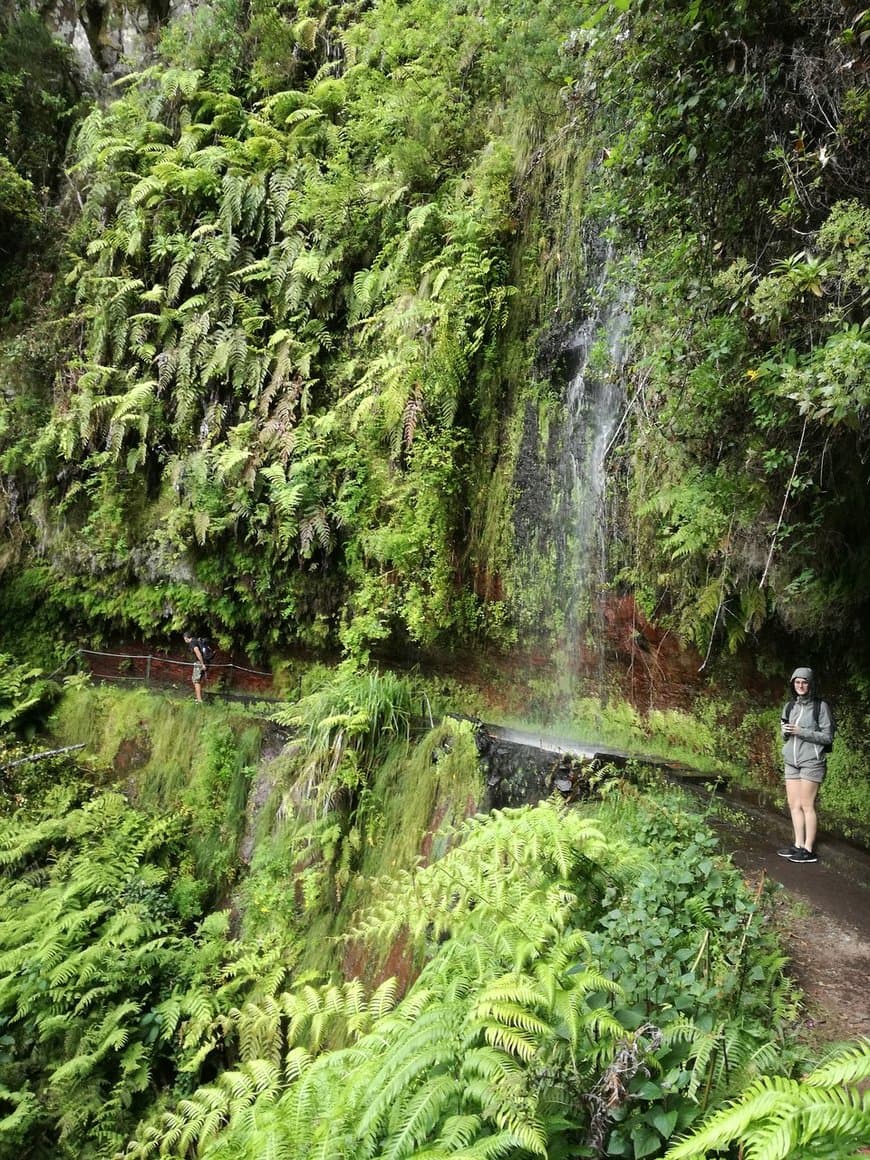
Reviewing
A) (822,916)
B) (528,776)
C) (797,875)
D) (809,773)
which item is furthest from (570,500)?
(822,916)

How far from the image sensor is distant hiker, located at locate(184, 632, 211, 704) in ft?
30.4

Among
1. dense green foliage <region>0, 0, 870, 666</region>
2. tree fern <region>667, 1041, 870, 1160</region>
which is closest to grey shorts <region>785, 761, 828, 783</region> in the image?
dense green foliage <region>0, 0, 870, 666</region>

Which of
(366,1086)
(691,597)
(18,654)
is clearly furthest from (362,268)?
(366,1086)

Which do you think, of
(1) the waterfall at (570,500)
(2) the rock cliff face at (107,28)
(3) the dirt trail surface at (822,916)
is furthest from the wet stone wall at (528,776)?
(2) the rock cliff face at (107,28)

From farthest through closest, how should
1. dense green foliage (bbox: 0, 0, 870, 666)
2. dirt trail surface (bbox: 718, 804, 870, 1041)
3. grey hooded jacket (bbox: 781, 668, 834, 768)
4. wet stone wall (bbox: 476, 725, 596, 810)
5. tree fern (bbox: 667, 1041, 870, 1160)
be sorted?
1. wet stone wall (bbox: 476, 725, 596, 810)
2. grey hooded jacket (bbox: 781, 668, 834, 768)
3. dense green foliage (bbox: 0, 0, 870, 666)
4. dirt trail surface (bbox: 718, 804, 870, 1041)
5. tree fern (bbox: 667, 1041, 870, 1160)

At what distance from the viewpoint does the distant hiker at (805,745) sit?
13.9ft

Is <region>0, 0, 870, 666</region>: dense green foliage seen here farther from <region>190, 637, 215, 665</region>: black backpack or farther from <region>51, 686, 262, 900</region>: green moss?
<region>51, 686, 262, 900</region>: green moss

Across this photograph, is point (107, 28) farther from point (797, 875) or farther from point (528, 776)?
point (797, 875)

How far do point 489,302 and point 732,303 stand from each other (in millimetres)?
3595

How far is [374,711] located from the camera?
6746 millimetres

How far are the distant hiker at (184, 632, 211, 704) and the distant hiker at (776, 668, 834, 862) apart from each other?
24.3ft

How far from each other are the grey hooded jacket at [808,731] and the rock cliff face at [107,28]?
1556 centimetres

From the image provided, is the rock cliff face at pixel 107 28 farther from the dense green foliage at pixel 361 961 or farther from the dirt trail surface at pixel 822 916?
the dirt trail surface at pixel 822 916

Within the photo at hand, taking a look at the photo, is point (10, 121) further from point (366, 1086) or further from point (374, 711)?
point (366, 1086)
